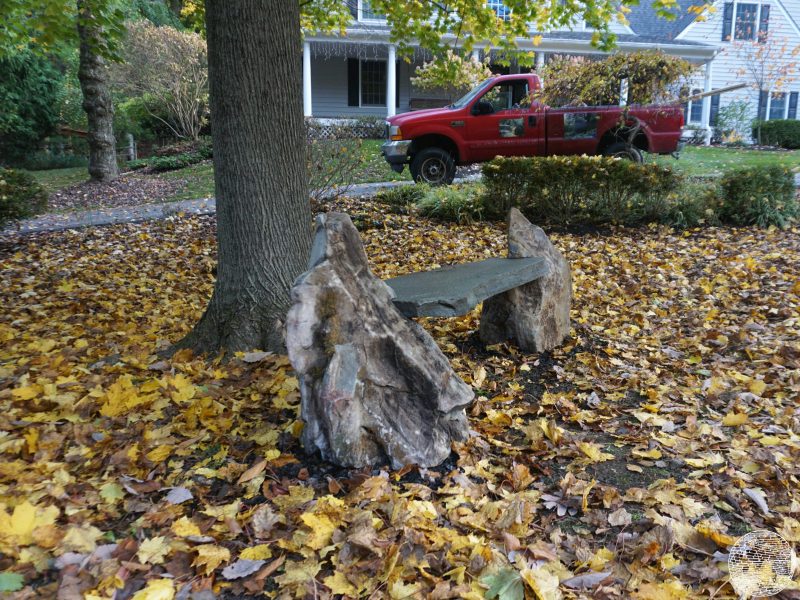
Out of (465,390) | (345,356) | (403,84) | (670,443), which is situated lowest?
(670,443)

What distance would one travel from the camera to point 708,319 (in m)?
5.29

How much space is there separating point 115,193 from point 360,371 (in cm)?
1263

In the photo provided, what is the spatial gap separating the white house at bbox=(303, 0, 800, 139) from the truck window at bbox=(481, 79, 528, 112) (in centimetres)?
1212

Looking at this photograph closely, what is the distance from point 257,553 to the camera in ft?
7.36

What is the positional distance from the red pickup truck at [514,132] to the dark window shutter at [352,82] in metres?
14.2

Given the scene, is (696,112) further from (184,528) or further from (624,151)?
(184,528)

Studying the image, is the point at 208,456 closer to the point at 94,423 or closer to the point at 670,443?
the point at 94,423

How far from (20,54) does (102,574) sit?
24008 mm

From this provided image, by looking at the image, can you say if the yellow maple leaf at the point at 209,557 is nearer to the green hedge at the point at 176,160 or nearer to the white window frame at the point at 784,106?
the green hedge at the point at 176,160

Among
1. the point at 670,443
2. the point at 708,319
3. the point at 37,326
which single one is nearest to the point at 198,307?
the point at 37,326

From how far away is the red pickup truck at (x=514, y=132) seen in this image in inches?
443

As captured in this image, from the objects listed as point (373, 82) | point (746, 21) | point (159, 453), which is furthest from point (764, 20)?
point (159, 453)

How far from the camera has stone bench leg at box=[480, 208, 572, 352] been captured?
4496 millimetres

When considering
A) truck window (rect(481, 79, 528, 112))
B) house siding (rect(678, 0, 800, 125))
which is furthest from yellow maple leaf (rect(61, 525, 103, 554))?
house siding (rect(678, 0, 800, 125))
